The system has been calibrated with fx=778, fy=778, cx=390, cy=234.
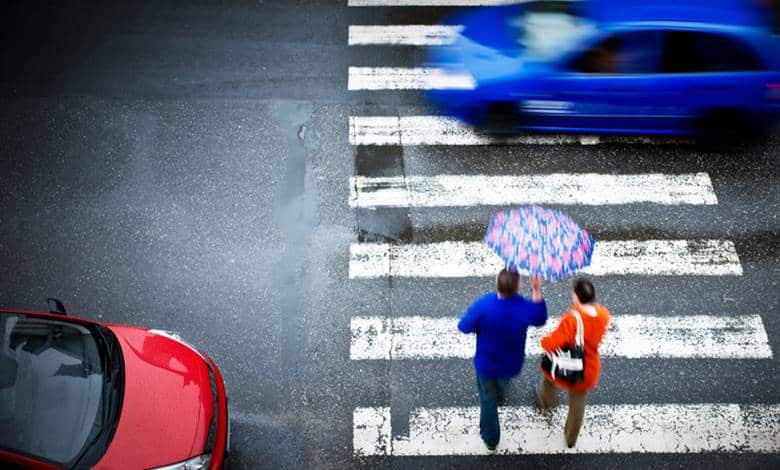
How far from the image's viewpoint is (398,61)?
10422 millimetres

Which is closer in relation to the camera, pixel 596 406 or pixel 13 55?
pixel 596 406

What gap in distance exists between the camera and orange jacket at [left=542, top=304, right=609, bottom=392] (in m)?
5.52

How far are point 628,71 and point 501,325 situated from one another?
423 cm

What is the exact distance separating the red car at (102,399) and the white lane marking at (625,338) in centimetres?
162

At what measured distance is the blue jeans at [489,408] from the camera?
6.12 m

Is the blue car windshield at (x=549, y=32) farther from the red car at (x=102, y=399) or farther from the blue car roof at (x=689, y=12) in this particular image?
the red car at (x=102, y=399)

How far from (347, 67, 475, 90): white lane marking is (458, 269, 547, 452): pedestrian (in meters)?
4.78

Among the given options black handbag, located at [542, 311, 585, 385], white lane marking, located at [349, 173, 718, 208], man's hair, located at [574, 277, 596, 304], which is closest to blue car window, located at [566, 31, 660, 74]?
white lane marking, located at [349, 173, 718, 208]

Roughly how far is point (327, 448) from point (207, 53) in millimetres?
6068

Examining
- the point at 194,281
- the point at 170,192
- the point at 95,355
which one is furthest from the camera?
the point at 170,192

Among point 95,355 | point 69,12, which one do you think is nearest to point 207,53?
point 69,12

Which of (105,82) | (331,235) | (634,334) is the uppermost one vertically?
(105,82)

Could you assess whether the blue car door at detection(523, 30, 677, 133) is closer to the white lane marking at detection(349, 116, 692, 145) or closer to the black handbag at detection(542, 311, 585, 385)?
the white lane marking at detection(349, 116, 692, 145)

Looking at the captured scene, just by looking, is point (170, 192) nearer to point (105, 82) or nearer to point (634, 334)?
point (105, 82)
